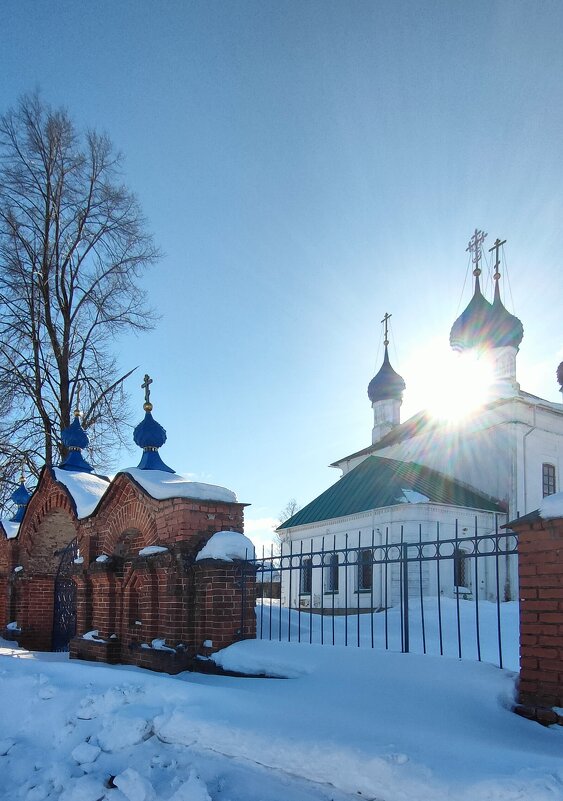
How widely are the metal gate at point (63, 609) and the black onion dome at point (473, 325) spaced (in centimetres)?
1518

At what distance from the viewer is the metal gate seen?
8.59 m

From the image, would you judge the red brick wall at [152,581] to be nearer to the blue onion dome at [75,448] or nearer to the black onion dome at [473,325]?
the blue onion dome at [75,448]

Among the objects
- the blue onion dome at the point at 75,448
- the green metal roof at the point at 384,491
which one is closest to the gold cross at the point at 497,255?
the green metal roof at the point at 384,491

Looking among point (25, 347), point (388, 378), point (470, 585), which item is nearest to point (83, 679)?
point (25, 347)

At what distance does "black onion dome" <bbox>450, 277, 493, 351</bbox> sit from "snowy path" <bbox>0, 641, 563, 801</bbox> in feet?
56.9

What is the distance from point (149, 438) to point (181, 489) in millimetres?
1992

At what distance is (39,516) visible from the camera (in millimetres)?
8938

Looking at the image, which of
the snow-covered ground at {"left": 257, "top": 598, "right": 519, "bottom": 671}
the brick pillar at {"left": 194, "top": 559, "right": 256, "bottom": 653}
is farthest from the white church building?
the brick pillar at {"left": 194, "top": 559, "right": 256, "bottom": 653}

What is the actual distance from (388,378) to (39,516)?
55.8 ft

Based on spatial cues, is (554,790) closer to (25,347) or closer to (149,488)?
(149,488)

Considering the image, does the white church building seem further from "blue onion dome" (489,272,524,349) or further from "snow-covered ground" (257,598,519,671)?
"snow-covered ground" (257,598,519,671)

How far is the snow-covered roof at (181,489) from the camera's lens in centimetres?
526

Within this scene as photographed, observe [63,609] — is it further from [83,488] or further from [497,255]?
[497,255]

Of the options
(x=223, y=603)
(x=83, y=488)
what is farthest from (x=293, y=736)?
(x=83, y=488)
